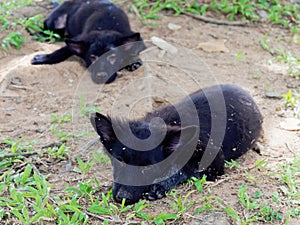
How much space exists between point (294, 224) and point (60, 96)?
3661 millimetres

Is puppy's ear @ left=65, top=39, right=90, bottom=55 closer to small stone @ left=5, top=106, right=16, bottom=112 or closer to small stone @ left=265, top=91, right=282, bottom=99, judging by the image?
small stone @ left=5, top=106, right=16, bottom=112

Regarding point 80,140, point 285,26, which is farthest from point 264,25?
point 80,140

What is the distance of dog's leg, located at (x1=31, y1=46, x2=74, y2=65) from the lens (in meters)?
7.75

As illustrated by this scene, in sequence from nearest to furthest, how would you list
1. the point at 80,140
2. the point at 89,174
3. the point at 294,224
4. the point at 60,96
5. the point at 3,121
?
the point at 294,224 → the point at 89,174 → the point at 80,140 → the point at 3,121 → the point at 60,96

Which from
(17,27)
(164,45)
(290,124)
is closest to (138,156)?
(290,124)

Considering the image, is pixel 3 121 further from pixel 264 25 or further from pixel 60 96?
pixel 264 25

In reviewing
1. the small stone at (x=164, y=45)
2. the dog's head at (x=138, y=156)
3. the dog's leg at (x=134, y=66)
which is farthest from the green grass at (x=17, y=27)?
the dog's head at (x=138, y=156)

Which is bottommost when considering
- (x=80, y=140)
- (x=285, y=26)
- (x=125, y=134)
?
(x=285, y=26)

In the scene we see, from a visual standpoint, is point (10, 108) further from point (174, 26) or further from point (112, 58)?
point (174, 26)

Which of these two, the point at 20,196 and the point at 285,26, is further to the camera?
the point at 285,26

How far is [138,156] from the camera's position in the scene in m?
4.49

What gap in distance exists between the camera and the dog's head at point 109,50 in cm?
795

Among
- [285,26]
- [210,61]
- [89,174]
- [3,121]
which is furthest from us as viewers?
[285,26]

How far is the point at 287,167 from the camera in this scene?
5207 millimetres
